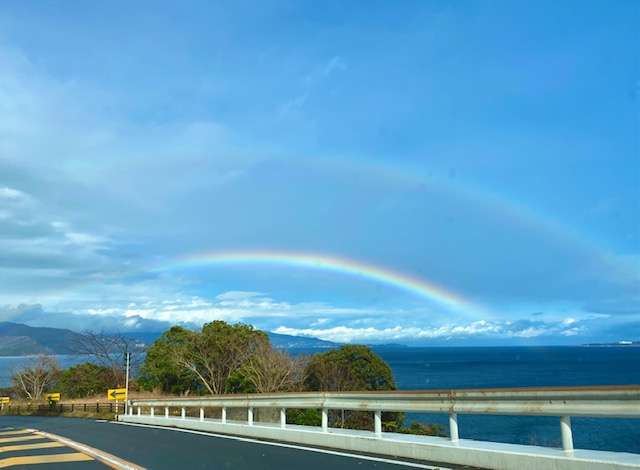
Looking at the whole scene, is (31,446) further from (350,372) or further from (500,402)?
(350,372)

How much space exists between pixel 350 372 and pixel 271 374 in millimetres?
7749

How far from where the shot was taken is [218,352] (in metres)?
53.1

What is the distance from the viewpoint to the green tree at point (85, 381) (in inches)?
2800

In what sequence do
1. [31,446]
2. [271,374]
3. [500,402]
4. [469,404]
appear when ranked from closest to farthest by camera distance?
1. [500,402]
2. [469,404]
3. [31,446]
4. [271,374]

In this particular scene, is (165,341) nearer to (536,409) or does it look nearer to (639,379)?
(536,409)

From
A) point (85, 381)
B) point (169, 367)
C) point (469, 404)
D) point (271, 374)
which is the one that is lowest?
point (85, 381)

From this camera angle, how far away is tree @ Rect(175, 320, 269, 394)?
5222 centimetres

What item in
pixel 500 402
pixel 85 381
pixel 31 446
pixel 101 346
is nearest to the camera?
pixel 500 402

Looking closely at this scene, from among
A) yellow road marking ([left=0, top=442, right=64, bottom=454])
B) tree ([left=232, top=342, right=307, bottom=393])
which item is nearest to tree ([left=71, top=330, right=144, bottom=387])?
tree ([left=232, top=342, right=307, bottom=393])

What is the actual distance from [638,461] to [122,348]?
282ft

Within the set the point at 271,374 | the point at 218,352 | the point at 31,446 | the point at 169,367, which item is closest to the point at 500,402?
the point at 31,446

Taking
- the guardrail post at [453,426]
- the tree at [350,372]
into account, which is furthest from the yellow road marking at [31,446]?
the tree at [350,372]

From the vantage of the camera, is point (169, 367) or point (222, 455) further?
point (169, 367)

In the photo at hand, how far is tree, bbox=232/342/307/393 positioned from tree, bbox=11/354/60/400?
121ft
